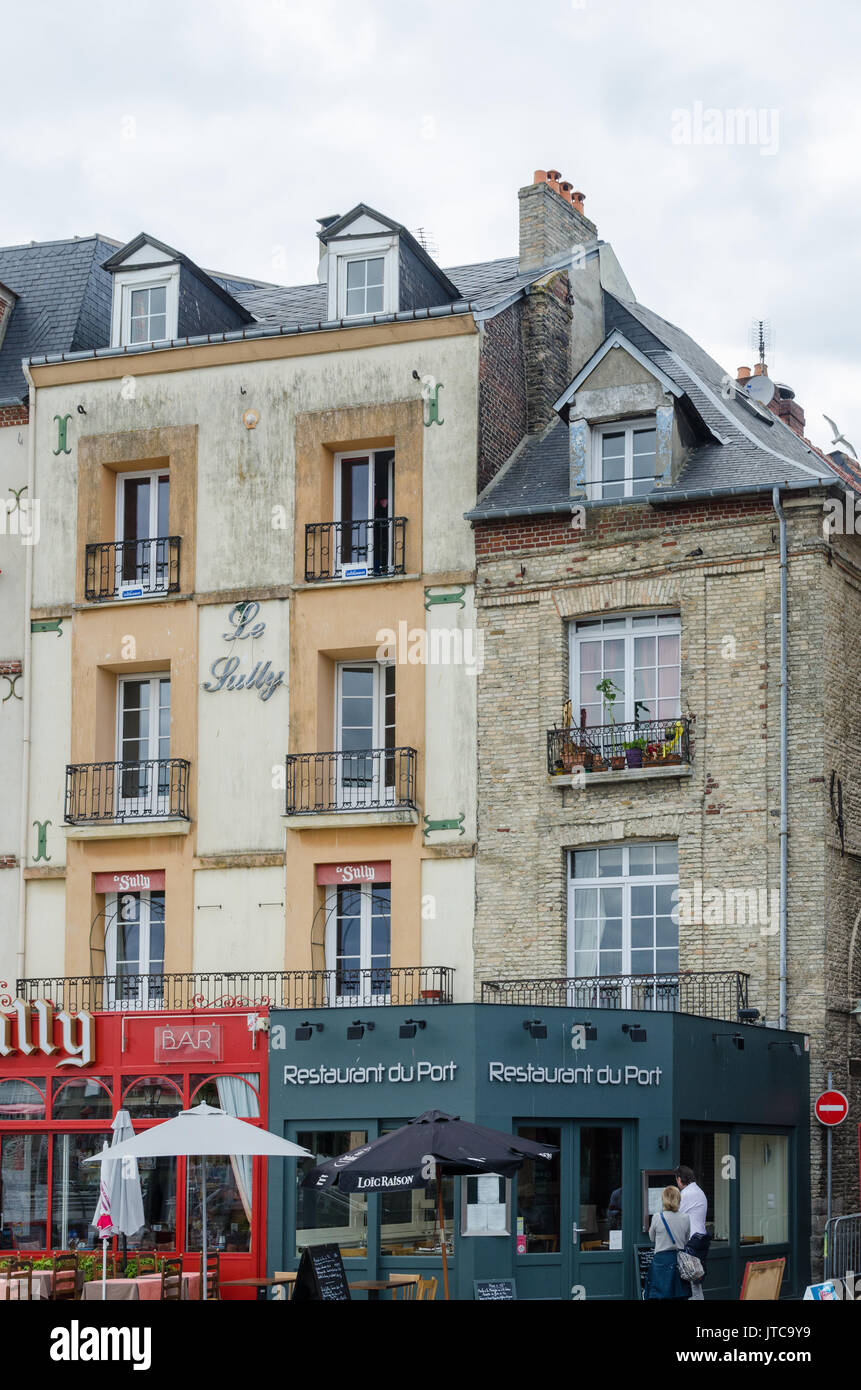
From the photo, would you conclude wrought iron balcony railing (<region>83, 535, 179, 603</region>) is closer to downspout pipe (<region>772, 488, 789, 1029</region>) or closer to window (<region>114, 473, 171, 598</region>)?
window (<region>114, 473, 171, 598</region>)

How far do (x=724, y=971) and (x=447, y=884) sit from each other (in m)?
3.57

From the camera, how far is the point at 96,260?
28.2m

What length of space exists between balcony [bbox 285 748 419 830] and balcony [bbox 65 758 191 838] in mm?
1563

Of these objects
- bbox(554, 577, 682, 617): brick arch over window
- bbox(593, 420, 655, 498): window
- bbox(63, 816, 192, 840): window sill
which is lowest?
bbox(63, 816, 192, 840): window sill

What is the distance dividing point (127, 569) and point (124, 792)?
299 cm

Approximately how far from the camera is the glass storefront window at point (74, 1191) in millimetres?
22203

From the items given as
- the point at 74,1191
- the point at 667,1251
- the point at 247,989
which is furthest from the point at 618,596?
the point at 74,1191

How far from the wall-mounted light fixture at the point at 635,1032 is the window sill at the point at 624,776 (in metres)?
3.38

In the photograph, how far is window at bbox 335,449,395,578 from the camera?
24.3 m

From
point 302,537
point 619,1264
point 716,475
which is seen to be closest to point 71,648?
point 302,537

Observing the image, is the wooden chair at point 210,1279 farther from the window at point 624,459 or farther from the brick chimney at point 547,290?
the brick chimney at point 547,290

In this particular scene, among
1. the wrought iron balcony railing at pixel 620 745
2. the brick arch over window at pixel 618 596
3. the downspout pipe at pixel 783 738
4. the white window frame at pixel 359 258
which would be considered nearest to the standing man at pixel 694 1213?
the downspout pipe at pixel 783 738

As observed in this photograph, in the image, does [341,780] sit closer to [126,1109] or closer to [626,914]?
[626,914]

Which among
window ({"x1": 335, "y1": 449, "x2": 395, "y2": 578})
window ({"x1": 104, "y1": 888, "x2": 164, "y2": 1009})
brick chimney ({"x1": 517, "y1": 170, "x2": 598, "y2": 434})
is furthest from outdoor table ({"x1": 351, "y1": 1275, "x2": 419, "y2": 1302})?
brick chimney ({"x1": 517, "y1": 170, "x2": 598, "y2": 434})
